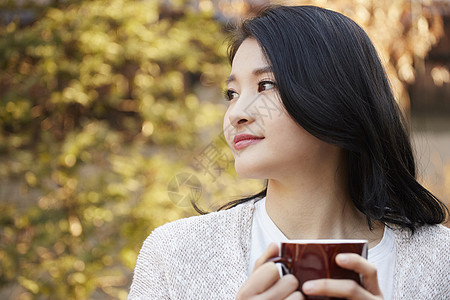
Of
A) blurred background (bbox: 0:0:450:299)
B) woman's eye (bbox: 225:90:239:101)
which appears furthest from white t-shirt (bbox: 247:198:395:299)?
blurred background (bbox: 0:0:450:299)

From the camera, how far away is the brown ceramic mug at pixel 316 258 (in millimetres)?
814

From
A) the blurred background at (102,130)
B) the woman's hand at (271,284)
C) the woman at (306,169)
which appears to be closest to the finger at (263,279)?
the woman's hand at (271,284)

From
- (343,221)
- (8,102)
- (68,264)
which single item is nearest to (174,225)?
(343,221)

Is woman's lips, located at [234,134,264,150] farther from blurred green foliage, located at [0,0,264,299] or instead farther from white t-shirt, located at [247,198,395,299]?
blurred green foliage, located at [0,0,264,299]

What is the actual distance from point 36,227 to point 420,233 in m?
1.97

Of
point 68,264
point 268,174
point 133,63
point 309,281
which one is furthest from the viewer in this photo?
point 133,63

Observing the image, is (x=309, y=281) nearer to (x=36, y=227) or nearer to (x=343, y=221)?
(x=343, y=221)

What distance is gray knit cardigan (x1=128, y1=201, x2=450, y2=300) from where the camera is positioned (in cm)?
121

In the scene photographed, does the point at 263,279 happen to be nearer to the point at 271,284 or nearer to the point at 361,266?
the point at 271,284

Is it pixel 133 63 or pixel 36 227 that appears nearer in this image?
pixel 36 227

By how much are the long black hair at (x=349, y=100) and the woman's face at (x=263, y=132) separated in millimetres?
24

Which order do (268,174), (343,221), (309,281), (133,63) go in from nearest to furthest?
(309,281) → (268,174) → (343,221) → (133,63)

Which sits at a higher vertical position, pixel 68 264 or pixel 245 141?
pixel 245 141

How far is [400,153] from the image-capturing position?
54.5 inches
